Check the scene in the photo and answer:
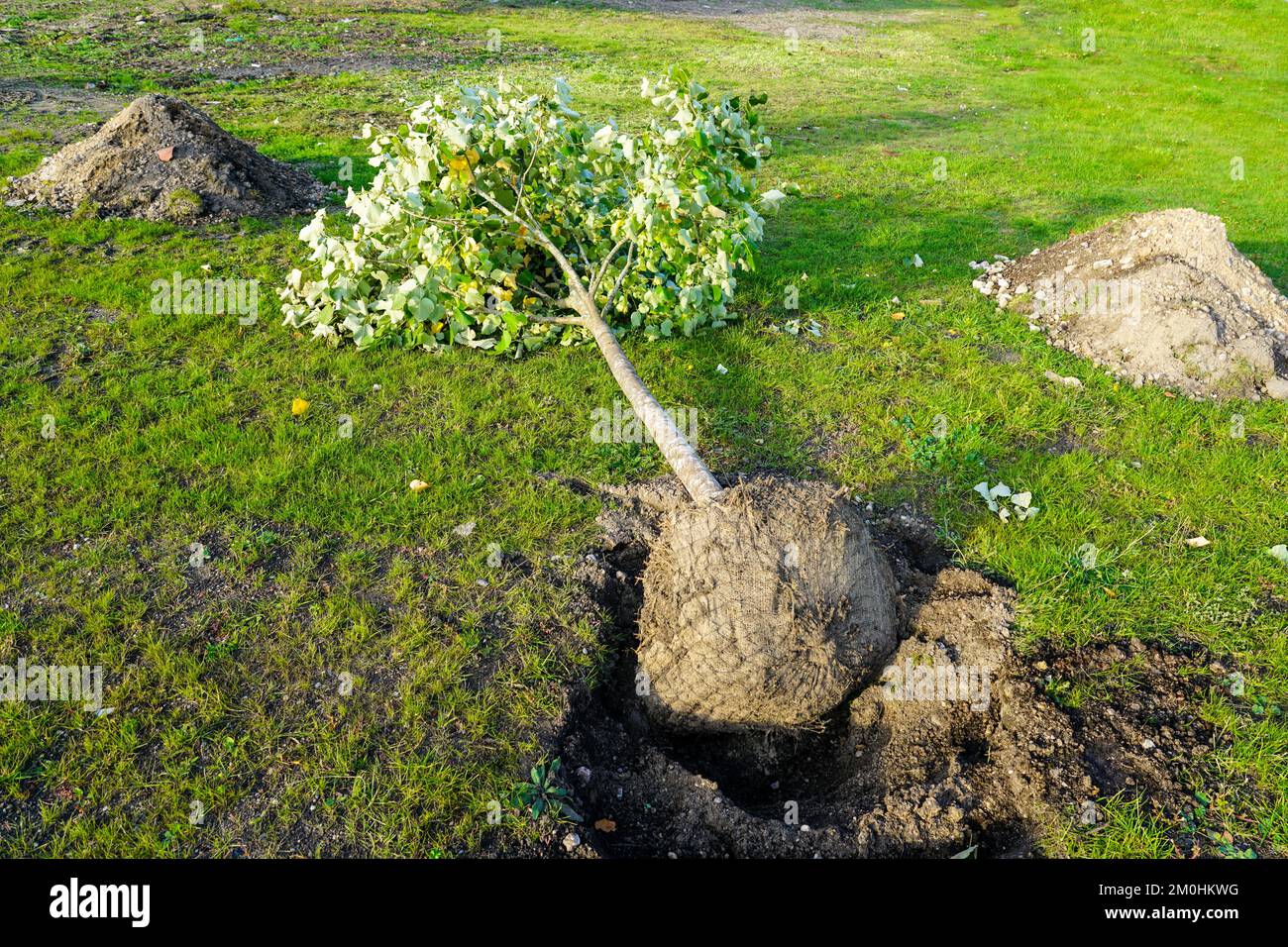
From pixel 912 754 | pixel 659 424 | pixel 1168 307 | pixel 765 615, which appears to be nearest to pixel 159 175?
pixel 659 424

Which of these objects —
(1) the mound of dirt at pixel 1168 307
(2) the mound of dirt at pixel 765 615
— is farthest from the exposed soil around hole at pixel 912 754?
(1) the mound of dirt at pixel 1168 307

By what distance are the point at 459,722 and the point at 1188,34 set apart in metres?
27.2

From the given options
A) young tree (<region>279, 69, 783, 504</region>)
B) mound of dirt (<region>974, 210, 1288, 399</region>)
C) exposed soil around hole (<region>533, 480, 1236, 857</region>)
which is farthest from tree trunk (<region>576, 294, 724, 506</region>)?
mound of dirt (<region>974, 210, 1288, 399</region>)

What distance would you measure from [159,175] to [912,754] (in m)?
9.22

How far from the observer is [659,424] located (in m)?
4.89

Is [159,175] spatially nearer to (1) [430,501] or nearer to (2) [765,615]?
(1) [430,501]

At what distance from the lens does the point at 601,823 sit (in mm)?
3277

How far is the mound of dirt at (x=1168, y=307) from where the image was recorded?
631 cm

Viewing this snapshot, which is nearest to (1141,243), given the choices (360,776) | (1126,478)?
(1126,478)

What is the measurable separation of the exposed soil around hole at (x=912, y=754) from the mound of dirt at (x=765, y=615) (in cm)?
17

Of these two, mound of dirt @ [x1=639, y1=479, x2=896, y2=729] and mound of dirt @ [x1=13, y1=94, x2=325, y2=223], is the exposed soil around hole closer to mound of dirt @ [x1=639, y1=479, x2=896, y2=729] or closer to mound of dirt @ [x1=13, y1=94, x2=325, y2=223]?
mound of dirt @ [x1=639, y1=479, x2=896, y2=729]

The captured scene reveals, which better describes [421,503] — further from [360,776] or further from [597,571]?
[360,776]

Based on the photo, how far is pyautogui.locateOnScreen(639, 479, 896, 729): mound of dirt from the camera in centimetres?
363

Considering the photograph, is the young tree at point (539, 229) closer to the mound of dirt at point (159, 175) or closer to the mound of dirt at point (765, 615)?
the mound of dirt at point (765, 615)
